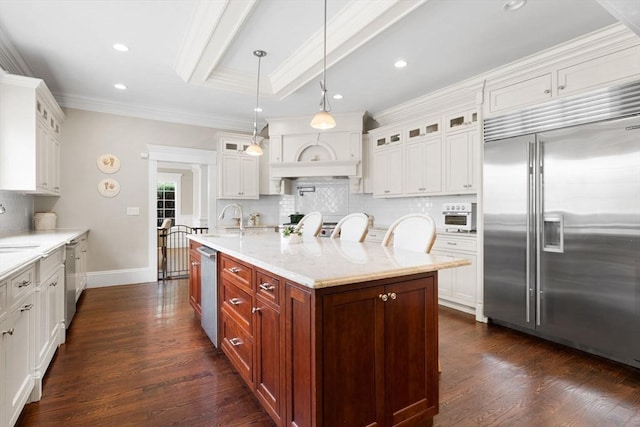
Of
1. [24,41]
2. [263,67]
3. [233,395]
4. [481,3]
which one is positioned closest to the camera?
[233,395]

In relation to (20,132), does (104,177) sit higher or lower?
lower

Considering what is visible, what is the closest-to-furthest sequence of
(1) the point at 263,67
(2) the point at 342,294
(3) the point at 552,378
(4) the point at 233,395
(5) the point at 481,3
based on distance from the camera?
(2) the point at 342,294 → (4) the point at 233,395 → (3) the point at 552,378 → (5) the point at 481,3 → (1) the point at 263,67

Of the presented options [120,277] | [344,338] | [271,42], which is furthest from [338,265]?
[120,277]

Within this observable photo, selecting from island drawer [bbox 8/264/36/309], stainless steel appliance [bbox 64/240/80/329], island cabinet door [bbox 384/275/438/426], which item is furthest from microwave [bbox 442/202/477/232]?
stainless steel appliance [bbox 64/240/80/329]

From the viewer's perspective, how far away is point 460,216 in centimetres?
385

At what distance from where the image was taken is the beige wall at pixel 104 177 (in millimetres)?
4699

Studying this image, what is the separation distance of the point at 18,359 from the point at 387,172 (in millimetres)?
4394

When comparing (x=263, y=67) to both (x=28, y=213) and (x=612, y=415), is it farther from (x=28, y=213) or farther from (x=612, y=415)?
(x=612, y=415)

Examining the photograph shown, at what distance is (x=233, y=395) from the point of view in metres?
2.06

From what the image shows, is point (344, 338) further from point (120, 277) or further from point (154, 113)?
point (154, 113)

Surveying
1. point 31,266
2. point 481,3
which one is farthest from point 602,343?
point 31,266

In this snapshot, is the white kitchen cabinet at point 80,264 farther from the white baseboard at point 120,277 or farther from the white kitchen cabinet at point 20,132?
the white kitchen cabinet at point 20,132

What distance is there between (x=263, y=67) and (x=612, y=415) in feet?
14.0

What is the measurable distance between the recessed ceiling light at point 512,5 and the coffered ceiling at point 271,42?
52 millimetres
